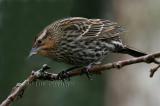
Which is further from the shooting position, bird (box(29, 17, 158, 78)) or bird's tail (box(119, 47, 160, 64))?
bird (box(29, 17, 158, 78))

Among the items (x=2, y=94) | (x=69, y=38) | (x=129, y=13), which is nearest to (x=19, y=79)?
(x=2, y=94)

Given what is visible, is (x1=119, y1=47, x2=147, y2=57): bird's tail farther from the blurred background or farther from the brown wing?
the blurred background

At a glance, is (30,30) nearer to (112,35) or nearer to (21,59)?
(21,59)

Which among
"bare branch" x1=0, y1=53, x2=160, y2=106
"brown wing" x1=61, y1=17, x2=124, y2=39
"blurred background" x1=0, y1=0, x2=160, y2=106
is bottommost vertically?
"blurred background" x1=0, y1=0, x2=160, y2=106

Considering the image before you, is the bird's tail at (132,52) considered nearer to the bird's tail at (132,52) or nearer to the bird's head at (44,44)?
the bird's tail at (132,52)

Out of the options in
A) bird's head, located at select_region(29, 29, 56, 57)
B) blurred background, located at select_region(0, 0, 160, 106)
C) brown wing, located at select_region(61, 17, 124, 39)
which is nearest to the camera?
bird's head, located at select_region(29, 29, 56, 57)

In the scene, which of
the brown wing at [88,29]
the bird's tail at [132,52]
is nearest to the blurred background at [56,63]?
the brown wing at [88,29]

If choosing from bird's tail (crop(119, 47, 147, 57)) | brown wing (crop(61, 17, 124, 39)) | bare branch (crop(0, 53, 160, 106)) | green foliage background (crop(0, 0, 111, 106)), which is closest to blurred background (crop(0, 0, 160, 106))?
green foliage background (crop(0, 0, 111, 106))

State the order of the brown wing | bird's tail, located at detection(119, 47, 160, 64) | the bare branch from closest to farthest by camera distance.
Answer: the bare branch
bird's tail, located at detection(119, 47, 160, 64)
the brown wing

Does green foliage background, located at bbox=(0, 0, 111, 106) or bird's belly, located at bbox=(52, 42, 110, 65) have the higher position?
bird's belly, located at bbox=(52, 42, 110, 65)
